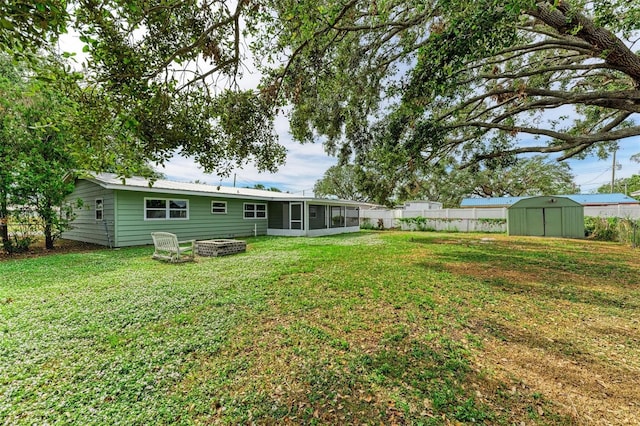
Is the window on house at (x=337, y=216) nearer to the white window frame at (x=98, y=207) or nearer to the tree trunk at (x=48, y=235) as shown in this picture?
the white window frame at (x=98, y=207)

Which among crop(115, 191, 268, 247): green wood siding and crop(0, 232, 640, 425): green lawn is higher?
crop(115, 191, 268, 247): green wood siding

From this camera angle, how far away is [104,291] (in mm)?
4695

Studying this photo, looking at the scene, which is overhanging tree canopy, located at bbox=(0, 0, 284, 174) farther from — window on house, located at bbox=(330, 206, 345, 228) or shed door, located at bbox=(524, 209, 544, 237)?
shed door, located at bbox=(524, 209, 544, 237)

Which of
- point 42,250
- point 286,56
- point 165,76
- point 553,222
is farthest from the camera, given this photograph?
point 553,222

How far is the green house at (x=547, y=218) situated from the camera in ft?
43.7

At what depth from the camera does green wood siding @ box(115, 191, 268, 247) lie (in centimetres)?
997

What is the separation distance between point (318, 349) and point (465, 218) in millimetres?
18568

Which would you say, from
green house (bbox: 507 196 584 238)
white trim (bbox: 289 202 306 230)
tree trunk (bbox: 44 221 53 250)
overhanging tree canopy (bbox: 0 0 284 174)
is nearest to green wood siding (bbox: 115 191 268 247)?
white trim (bbox: 289 202 306 230)

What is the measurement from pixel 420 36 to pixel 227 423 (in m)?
8.06

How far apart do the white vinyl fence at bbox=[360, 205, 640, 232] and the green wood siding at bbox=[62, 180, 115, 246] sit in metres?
17.6

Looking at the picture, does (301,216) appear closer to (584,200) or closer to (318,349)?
(318,349)

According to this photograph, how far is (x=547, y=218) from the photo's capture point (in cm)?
1391

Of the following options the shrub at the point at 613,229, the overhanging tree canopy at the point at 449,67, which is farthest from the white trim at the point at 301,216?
the shrub at the point at 613,229

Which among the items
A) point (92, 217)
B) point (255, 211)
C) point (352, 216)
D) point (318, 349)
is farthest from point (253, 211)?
point (318, 349)
